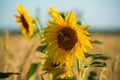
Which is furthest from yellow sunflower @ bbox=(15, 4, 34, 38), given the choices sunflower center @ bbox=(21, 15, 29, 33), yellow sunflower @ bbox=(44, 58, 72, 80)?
yellow sunflower @ bbox=(44, 58, 72, 80)

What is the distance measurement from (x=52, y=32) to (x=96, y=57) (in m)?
0.24

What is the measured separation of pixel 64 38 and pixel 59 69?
10.3 inches

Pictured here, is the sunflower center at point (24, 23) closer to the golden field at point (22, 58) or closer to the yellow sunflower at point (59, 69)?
the golden field at point (22, 58)

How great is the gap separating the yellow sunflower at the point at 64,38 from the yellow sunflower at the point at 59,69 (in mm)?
26

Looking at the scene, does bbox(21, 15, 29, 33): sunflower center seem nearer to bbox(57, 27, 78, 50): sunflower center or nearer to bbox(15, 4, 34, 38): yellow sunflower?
bbox(15, 4, 34, 38): yellow sunflower

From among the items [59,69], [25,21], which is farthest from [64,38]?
[25,21]

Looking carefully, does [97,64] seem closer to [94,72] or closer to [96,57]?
[96,57]

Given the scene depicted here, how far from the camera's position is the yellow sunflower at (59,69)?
5.53 ft

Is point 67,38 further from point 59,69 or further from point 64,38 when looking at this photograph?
point 59,69

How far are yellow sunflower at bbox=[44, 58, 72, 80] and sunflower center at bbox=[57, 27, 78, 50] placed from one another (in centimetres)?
10

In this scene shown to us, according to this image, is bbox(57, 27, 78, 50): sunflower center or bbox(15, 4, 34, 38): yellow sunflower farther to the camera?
bbox(15, 4, 34, 38): yellow sunflower

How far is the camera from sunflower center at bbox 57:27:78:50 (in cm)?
187

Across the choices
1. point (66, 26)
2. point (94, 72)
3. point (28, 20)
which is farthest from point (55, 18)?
point (94, 72)

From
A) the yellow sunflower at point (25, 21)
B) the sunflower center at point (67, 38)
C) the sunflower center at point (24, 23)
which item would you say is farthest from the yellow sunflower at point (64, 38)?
the sunflower center at point (24, 23)
